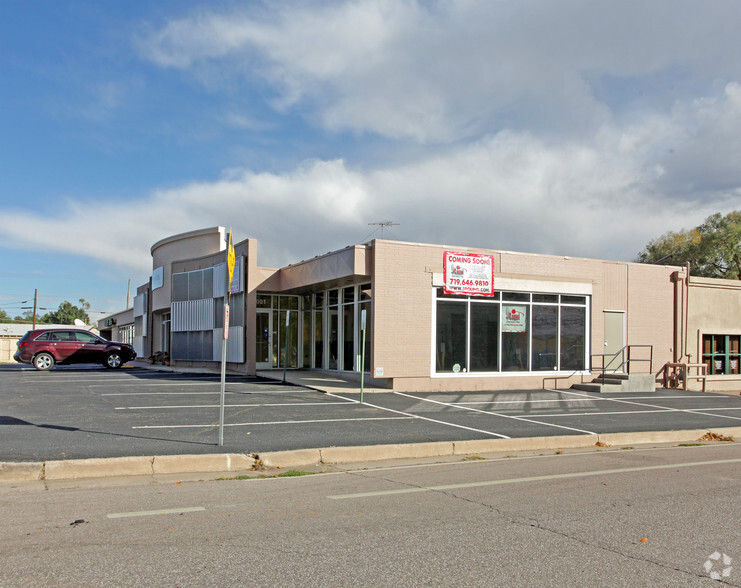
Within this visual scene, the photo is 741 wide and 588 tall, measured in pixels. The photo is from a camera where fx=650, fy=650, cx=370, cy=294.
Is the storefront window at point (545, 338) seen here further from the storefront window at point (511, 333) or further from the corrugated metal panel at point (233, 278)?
the corrugated metal panel at point (233, 278)

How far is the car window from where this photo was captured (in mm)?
28048

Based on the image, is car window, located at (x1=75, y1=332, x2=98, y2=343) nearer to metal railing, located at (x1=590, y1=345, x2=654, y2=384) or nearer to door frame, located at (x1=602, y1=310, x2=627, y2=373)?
metal railing, located at (x1=590, y1=345, x2=654, y2=384)

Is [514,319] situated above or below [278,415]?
above

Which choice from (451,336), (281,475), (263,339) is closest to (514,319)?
(451,336)

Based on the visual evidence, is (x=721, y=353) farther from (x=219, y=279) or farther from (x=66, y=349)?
(x=66, y=349)

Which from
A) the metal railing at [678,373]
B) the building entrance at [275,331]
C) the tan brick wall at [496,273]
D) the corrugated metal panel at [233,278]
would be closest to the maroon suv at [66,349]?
the corrugated metal panel at [233,278]

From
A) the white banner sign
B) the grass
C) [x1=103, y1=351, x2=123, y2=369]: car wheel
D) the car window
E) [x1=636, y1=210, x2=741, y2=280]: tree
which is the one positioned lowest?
the grass

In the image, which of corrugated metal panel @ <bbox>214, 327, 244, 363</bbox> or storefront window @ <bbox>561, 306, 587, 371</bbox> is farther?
corrugated metal panel @ <bbox>214, 327, 244, 363</bbox>

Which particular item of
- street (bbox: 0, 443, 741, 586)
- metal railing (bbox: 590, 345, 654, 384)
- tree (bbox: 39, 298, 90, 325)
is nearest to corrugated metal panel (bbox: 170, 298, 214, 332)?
metal railing (bbox: 590, 345, 654, 384)

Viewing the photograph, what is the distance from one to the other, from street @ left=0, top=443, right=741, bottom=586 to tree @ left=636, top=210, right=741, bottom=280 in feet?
135

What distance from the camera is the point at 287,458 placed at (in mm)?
9562

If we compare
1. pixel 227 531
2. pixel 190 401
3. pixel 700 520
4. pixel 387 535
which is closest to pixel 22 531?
pixel 227 531

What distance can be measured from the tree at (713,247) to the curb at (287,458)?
36.7 m

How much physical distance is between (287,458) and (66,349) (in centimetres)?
Answer: 2109
